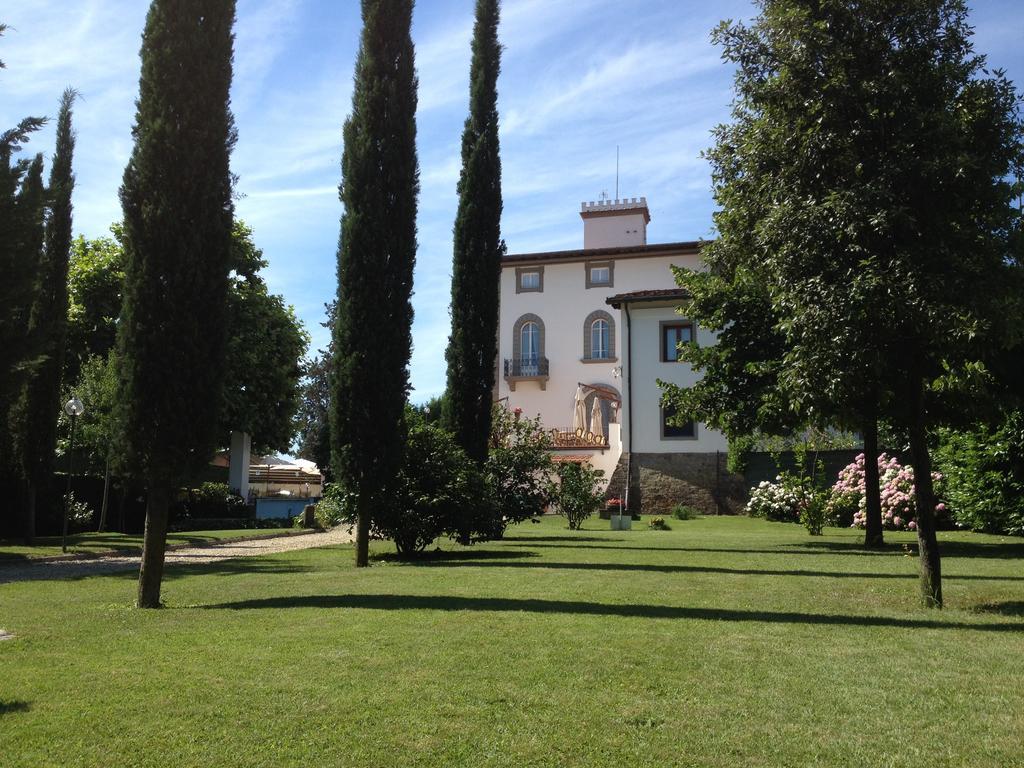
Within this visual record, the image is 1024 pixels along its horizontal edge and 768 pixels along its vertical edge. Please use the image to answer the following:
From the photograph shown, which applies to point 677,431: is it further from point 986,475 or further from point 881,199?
point 881,199

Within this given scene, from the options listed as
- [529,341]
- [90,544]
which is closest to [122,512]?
[90,544]

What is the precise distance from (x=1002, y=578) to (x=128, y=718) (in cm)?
1051

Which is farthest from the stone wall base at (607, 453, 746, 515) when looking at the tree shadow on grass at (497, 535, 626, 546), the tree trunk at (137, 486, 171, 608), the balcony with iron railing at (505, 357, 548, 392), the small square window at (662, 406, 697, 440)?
the tree trunk at (137, 486, 171, 608)

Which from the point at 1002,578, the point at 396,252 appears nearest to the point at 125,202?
the point at 396,252

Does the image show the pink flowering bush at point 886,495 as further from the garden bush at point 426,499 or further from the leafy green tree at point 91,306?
the leafy green tree at point 91,306

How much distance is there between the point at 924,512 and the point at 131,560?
45.9ft

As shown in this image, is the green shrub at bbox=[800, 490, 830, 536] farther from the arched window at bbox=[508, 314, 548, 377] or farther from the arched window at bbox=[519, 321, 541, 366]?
the arched window at bbox=[519, 321, 541, 366]

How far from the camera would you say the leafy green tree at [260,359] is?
31.4 meters

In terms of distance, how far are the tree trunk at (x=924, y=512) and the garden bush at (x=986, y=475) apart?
20.2 feet

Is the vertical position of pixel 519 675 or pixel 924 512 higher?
pixel 924 512

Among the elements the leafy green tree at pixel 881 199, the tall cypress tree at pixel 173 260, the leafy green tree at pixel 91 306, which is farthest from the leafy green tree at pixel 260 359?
the leafy green tree at pixel 881 199

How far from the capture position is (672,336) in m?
33.9

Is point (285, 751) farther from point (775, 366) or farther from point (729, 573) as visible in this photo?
point (775, 366)

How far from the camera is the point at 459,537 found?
1661cm
